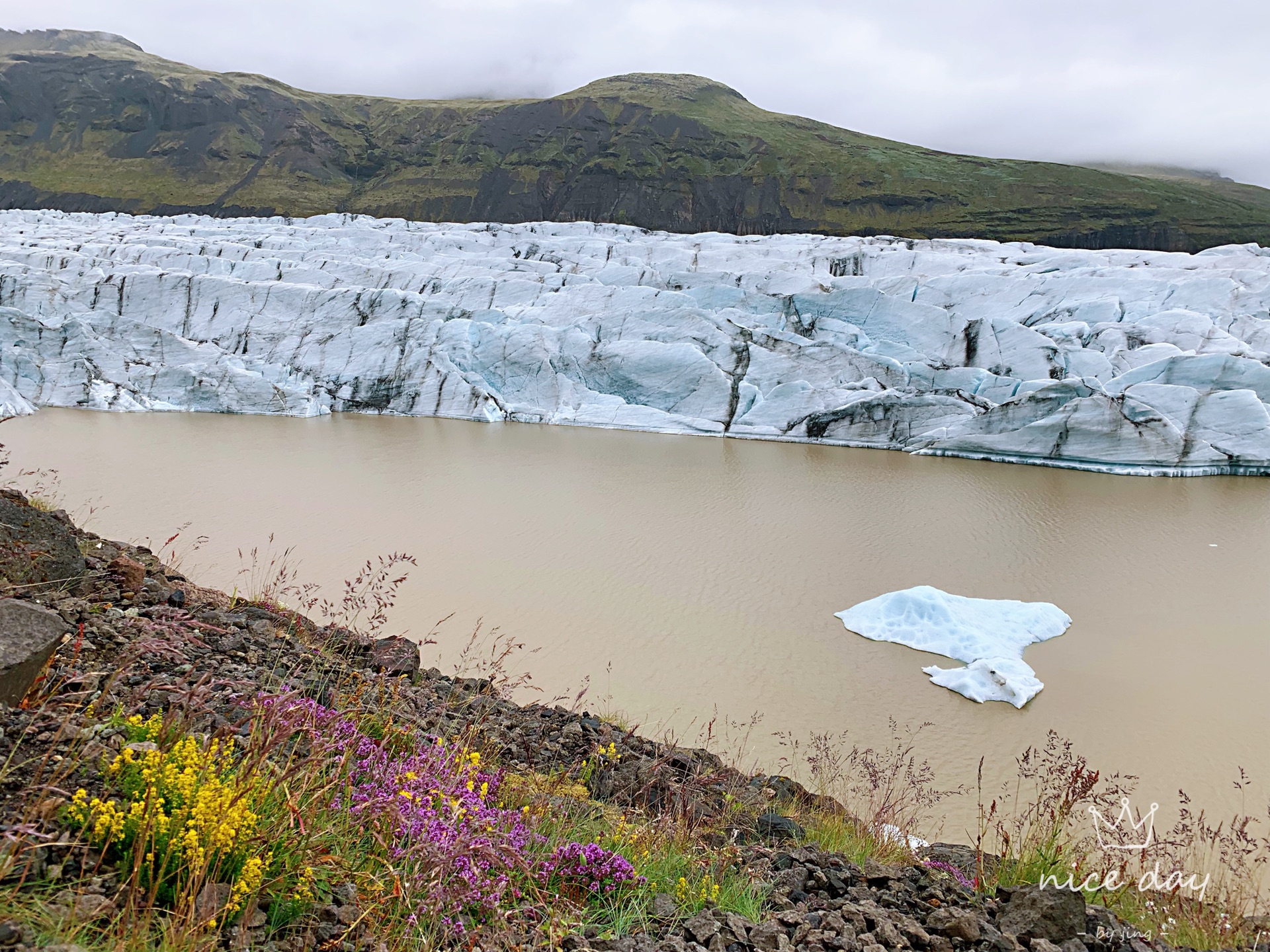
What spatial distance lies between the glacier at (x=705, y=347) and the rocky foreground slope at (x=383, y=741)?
50.4 feet

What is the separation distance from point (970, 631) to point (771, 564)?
2.44m

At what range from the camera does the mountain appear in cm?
4862

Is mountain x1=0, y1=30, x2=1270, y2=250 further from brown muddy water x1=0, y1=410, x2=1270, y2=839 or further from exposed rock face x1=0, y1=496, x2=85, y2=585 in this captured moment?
exposed rock face x1=0, y1=496, x2=85, y2=585

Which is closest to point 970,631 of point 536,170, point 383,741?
point 383,741

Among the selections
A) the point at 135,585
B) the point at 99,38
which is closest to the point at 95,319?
the point at 135,585

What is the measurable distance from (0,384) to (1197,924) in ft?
77.2

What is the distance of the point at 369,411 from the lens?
66.8 ft

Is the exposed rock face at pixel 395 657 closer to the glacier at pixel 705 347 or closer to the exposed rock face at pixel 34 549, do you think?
the exposed rock face at pixel 34 549

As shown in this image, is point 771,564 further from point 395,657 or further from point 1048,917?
point 1048,917

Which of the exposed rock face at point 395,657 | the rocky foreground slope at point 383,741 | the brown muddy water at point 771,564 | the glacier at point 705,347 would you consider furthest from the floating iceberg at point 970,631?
the glacier at point 705,347

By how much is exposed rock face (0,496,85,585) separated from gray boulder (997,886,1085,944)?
315 cm

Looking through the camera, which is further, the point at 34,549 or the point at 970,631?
the point at 970,631

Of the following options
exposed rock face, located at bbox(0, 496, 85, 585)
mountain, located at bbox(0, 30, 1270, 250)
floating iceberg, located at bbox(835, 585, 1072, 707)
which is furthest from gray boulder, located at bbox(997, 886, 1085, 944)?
mountain, located at bbox(0, 30, 1270, 250)

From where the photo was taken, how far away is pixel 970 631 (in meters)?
6.03
